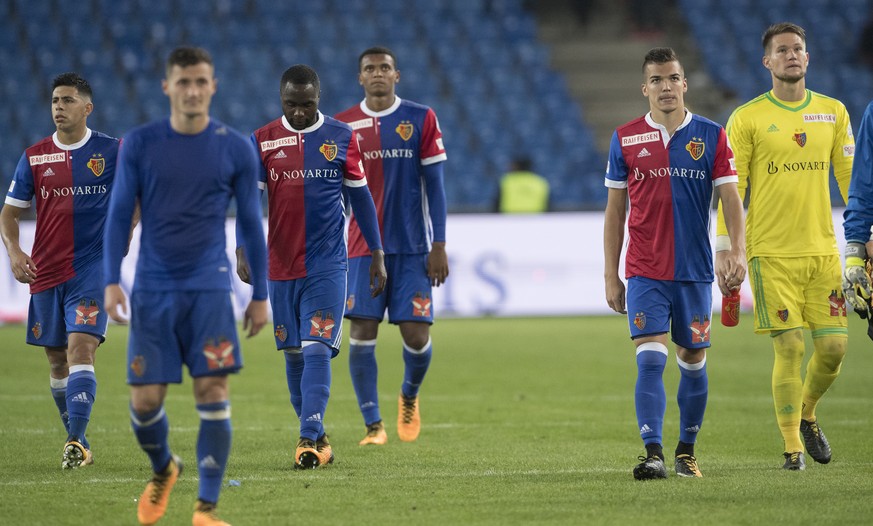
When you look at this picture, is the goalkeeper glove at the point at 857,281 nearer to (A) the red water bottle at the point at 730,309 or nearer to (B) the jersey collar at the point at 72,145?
(A) the red water bottle at the point at 730,309

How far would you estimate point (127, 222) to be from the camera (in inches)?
213

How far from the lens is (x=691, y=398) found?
22.9ft

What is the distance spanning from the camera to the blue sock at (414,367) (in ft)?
28.6

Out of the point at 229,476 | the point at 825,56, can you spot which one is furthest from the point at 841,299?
the point at 825,56

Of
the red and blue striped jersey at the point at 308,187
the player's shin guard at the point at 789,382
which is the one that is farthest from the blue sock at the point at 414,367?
the player's shin guard at the point at 789,382

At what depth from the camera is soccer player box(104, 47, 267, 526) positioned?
5.34 m

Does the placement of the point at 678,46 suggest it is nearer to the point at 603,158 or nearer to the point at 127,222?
the point at 603,158

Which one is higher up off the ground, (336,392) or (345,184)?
(345,184)

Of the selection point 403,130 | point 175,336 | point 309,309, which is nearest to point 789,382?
point 309,309

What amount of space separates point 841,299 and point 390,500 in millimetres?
3015

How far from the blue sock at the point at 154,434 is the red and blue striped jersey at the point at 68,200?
2.36 m

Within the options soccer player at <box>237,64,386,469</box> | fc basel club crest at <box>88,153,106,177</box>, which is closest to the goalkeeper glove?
soccer player at <box>237,64,386,469</box>

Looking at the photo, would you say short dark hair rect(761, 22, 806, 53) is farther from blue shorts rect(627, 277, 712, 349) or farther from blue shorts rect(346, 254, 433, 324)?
blue shorts rect(346, 254, 433, 324)

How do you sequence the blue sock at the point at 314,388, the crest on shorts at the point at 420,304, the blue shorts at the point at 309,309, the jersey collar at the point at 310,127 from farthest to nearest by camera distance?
the crest on shorts at the point at 420,304 → the jersey collar at the point at 310,127 → the blue shorts at the point at 309,309 → the blue sock at the point at 314,388
